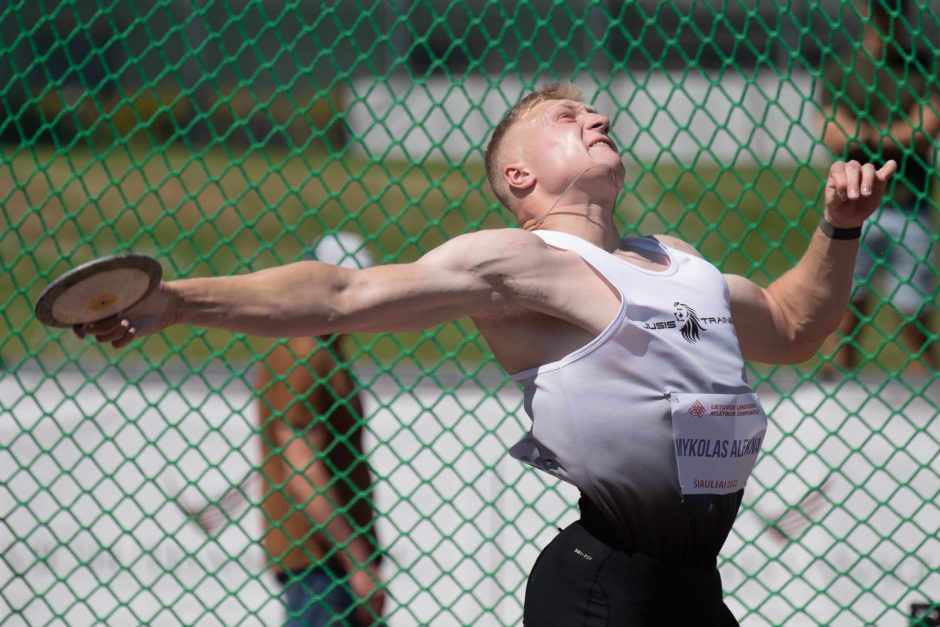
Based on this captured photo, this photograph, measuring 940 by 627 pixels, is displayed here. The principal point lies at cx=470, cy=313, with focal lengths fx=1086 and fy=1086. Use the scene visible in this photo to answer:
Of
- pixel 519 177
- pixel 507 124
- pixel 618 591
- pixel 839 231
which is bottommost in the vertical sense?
pixel 618 591

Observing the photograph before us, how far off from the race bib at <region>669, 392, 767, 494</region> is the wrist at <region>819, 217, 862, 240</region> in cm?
51

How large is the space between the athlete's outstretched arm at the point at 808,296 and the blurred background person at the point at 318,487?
1.33 meters

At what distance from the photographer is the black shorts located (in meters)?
2.00

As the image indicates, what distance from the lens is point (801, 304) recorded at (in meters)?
2.47

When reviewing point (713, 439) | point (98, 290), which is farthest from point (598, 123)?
point (98, 290)

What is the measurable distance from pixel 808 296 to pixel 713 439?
580mm

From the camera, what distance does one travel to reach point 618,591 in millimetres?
2010

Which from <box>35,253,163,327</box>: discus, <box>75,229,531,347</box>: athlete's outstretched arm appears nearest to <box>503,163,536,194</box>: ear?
<box>75,229,531,347</box>: athlete's outstretched arm

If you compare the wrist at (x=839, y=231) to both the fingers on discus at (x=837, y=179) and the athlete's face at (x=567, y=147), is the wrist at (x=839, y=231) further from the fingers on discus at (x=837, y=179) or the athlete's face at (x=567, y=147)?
the athlete's face at (x=567, y=147)

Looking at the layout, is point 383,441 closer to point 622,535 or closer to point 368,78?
point 622,535

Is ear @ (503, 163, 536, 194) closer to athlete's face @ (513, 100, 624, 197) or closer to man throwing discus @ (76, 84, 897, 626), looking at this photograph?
athlete's face @ (513, 100, 624, 197)

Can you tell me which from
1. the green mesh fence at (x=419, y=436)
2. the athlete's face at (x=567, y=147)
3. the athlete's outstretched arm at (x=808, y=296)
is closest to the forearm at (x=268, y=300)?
the athlete's face at (x=567, y=147)

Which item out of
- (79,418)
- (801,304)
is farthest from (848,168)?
(79,418)

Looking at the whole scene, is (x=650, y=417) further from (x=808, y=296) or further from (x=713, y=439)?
(x=808, y=296)
